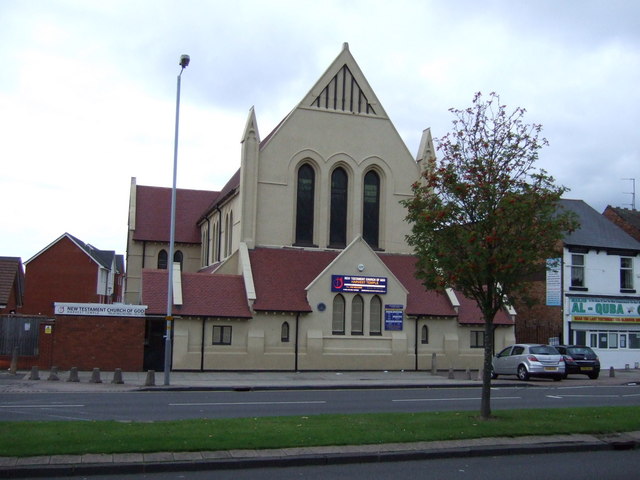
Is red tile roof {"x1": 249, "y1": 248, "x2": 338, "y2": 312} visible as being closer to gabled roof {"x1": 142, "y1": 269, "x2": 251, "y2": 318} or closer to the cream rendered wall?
the cream rendered wall

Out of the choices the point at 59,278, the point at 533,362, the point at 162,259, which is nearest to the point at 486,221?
the point at 533,362

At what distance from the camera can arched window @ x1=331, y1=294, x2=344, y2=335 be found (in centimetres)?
3441

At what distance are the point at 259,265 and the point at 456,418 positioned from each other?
70.4ft

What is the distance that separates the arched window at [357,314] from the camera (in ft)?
114

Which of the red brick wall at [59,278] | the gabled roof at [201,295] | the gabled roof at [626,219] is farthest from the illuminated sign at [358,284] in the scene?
the red brick wall at [59,278]

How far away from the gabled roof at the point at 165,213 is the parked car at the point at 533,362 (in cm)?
2689

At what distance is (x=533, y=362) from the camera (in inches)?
1193

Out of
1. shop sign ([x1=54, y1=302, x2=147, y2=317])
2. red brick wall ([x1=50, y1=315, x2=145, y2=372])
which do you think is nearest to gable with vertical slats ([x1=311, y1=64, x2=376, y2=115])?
shop sign ([x1=54, y1=302, x2=147, y2=317])

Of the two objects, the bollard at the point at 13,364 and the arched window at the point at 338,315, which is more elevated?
the arched window at the point at 338,315

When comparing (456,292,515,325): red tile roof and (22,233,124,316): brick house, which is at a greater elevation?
(22,233,124,316): brick house

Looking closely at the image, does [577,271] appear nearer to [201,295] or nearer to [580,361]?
[580,361]

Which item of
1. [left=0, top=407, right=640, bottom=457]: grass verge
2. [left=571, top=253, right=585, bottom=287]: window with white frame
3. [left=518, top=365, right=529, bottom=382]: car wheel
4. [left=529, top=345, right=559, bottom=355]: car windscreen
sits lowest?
[left=518, top=365, right=529, bottom=382]: car wheel

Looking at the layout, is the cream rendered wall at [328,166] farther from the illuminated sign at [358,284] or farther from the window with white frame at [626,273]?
the window with white frame at [626,273]

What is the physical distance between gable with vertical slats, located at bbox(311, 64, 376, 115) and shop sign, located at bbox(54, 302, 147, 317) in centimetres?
1445
